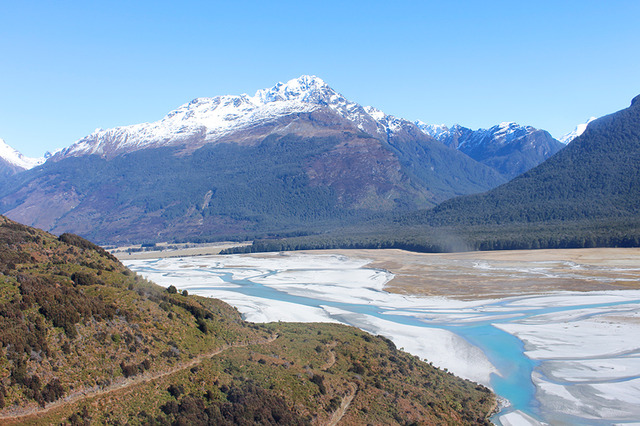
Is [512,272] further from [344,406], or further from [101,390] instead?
[101,390]

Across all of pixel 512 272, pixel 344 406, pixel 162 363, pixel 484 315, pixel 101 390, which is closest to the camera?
pixel 101 390

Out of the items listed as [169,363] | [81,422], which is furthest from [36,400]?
[169,363]

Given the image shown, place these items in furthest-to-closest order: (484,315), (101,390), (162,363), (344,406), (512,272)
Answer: (512,272) → (484,315) → (344,406) → (162,363) → (101,390)

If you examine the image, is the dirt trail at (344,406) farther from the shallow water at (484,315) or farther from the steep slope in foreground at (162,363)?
the shallow water at (484,315)

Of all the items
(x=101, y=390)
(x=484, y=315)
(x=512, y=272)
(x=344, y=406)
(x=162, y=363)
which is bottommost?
(x=344, y=406)

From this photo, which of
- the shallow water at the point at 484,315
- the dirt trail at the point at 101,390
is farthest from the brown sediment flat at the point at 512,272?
the dirt trail at the point at 101,390

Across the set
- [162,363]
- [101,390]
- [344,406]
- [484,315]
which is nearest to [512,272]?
[484,315]
